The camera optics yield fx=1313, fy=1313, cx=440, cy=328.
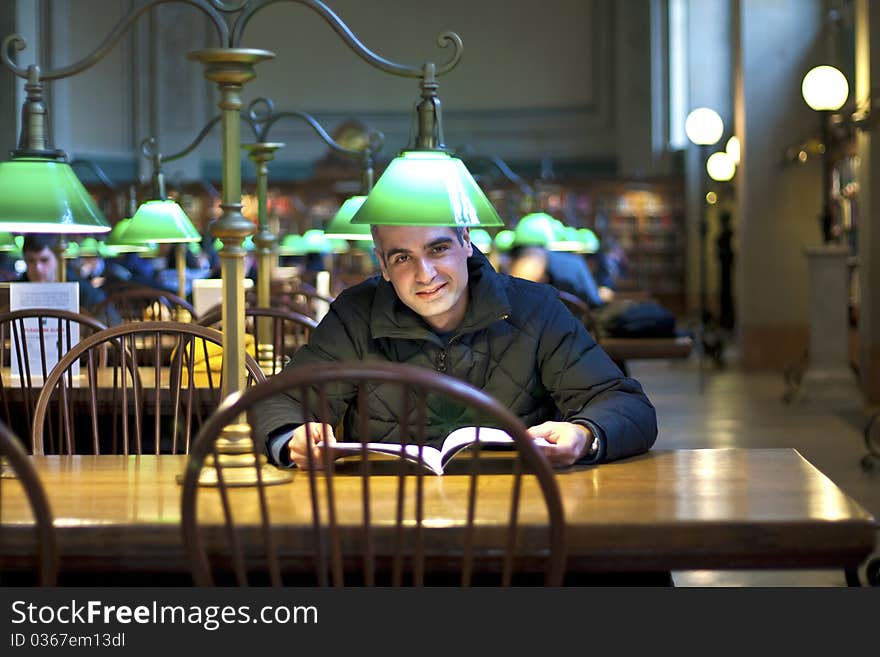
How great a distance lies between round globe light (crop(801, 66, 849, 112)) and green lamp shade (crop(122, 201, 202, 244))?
6281mm

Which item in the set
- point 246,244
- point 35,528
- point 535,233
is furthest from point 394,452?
point 246,244

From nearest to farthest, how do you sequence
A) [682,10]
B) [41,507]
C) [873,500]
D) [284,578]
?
1. [41,507]
2. [284,578]
3. [873,500]
4. [682,10]

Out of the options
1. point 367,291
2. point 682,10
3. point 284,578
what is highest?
point 682,10

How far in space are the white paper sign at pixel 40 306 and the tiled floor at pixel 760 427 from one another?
2.19 metres

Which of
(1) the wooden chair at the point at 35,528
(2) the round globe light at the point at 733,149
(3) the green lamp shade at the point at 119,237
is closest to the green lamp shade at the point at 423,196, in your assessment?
(1) the wooden chair at the point at 35,528

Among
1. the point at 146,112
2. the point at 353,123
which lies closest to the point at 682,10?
the point at 353,123

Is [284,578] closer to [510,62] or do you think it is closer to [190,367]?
[190,367]

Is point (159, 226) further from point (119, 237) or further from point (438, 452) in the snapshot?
point (438, 452)

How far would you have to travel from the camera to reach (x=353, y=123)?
22.9m

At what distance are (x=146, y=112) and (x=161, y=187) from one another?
799 inches

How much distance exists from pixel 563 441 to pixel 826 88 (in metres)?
7.90

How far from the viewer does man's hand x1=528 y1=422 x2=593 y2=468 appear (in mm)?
2381

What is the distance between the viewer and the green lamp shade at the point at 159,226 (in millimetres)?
4480

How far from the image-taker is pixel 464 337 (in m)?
2.74
